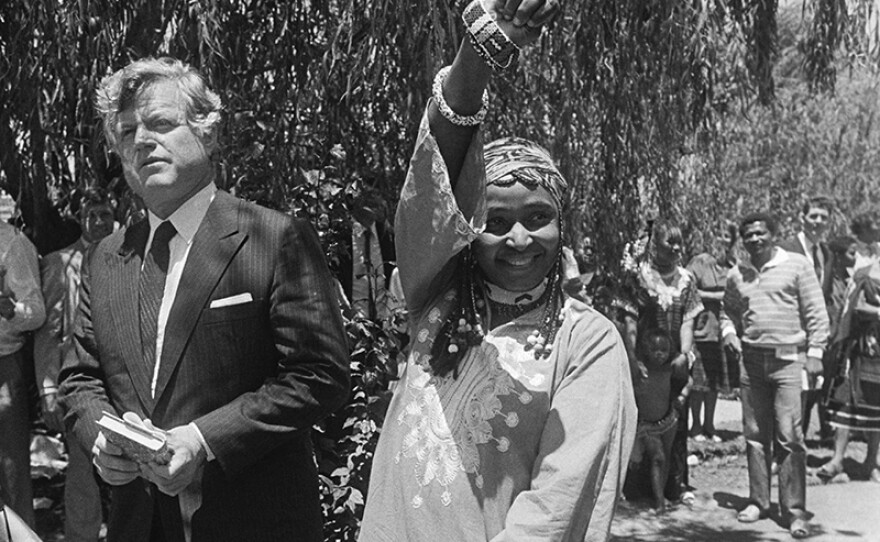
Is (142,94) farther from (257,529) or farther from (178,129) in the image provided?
(257,529)

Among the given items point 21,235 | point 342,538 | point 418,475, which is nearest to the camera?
point 418,475

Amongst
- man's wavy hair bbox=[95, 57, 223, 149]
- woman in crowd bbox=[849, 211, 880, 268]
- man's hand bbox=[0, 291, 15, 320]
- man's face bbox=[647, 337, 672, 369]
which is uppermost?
man's wavy hair bbox=[95, 57, 223, 149]

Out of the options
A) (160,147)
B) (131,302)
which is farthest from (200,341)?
(160,147)

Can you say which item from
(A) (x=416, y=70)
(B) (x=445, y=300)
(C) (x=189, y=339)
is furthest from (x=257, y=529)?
(A) (x=416, y=70)

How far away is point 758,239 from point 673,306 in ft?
2.33

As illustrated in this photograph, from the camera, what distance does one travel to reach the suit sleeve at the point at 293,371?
2.54 meters

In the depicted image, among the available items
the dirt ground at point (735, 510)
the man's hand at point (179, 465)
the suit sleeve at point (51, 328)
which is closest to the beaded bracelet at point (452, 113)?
the man's hand at point (179, 465)

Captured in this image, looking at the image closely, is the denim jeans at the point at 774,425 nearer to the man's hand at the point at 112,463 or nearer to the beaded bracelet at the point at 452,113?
the man's hand at the point at 112,463

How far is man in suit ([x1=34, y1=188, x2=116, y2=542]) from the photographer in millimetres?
5465

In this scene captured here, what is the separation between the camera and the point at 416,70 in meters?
4.57

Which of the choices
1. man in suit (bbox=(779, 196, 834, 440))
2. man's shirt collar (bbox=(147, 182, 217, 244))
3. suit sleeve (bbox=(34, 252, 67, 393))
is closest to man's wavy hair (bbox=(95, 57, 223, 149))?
man's shirt collar (bbox=(147, 182, 217, 244))

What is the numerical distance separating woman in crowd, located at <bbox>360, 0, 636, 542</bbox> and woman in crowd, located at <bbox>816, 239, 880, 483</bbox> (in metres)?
6.89

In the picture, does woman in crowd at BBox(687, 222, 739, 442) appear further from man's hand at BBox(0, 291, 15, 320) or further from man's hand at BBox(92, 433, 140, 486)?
man's hand at BBox(92, 433, 140, 486)

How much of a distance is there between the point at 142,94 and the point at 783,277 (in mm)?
5538
